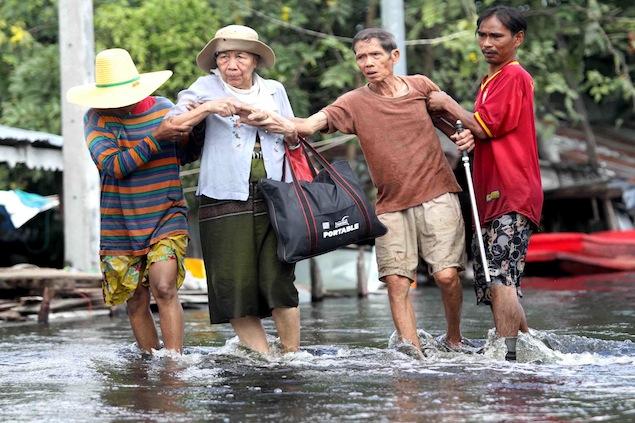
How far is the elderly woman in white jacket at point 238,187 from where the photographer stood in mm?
7730

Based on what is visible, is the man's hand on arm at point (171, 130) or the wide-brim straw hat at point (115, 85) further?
the wide-brim straw hat at point (115, 85)

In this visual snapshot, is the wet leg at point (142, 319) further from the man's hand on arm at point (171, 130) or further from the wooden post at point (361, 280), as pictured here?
the wooden post at point (361, 280)

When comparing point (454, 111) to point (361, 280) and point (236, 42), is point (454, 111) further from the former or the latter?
point (361, 280)

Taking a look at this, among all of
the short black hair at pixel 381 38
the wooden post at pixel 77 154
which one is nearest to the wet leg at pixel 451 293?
the short black hair at pixel 381 38

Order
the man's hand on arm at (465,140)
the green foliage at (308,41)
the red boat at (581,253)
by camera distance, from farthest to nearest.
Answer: the red boat at (581,253), the green foliage at (308,41), the man's hand on arm at (465,140)

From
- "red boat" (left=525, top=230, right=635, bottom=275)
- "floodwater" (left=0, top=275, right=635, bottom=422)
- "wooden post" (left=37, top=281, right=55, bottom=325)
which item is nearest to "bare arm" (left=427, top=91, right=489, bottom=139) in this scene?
"floodwater" (left=0, top=275, right=635, bottom=422)

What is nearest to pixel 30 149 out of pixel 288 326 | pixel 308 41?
pixel 308 41

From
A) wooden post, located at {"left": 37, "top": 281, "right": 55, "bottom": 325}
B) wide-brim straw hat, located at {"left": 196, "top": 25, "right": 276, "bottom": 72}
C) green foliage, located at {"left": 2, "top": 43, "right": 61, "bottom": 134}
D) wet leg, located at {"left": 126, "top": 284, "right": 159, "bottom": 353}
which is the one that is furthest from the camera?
green foliage, located at {"left": 2, "top": 43, "right": 61, "bottom": 134}

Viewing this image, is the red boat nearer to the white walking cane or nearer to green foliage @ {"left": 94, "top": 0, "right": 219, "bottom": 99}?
green foliage @ {"left": 94, "top": 0, "right": 219, "bottom": 99}

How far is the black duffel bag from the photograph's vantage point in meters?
7.60

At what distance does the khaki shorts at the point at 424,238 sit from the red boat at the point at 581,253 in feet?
39.1

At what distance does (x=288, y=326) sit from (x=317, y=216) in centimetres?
73

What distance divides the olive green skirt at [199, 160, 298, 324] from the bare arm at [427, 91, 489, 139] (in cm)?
105

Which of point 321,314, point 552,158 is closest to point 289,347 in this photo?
point 321,314
